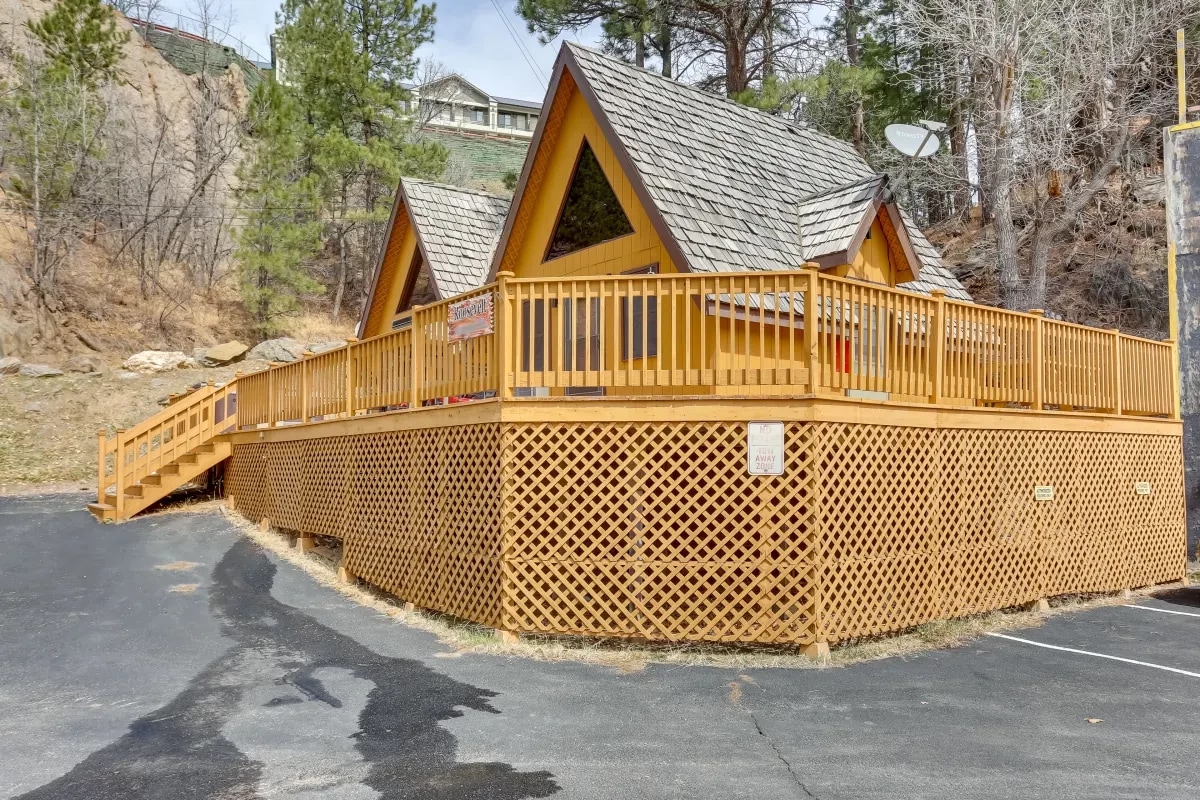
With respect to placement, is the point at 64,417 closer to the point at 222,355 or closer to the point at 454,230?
the point at 222,355

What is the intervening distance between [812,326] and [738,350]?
3.46 meters

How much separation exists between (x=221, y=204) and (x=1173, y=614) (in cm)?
3374

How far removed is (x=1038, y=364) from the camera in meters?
10.5

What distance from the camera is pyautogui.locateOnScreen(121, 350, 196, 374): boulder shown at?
25.5 m

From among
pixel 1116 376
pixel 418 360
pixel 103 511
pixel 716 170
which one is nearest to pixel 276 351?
pixel 103 511

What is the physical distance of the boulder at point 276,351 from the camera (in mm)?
27547

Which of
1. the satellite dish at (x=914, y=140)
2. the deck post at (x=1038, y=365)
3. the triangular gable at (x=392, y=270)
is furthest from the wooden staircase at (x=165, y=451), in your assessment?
the deck post at (x=1038, y=365)

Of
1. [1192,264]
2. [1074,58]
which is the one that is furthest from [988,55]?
[1192,264]

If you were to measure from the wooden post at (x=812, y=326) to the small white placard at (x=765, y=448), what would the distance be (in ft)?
1.64

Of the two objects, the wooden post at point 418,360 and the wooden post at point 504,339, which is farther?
the wooden post at point 418,360

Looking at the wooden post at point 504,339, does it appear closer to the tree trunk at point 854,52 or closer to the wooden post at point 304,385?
the wooden post at point 304,385

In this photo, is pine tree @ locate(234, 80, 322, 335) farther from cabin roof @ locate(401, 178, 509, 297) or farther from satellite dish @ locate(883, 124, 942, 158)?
satellite dish @ locate(883, 124, 942, 158)

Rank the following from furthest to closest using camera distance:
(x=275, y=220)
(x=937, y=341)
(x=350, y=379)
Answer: (x=275, y=220)
(x=350, y=379)
(x=937, y=341)

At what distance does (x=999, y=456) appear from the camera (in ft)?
32.7
